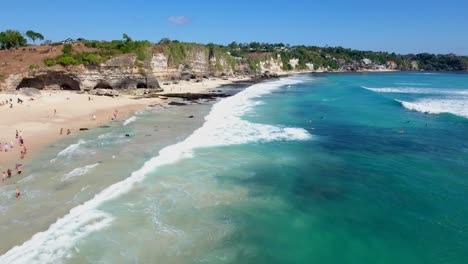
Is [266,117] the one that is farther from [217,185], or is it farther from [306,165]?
[217,185]

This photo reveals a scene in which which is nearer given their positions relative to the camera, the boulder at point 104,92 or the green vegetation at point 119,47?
the boulder at point 104,92

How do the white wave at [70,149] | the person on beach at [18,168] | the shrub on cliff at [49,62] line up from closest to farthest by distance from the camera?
the person on beach at [18,168]
the white wave at [70,149]
the shrub on cliff at [49,62]

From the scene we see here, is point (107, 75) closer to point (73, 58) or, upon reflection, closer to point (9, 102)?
point (73, 58)

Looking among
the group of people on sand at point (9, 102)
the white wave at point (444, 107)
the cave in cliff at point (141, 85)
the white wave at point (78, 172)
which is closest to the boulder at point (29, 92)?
the group of people on sand at point (9, 102)

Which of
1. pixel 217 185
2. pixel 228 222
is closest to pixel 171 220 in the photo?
pixel 228 222

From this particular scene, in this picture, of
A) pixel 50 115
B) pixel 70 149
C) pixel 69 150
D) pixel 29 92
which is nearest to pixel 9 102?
pixel 29 92

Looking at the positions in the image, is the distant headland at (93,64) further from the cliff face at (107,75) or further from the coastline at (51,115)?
the coastline at (51,115)
